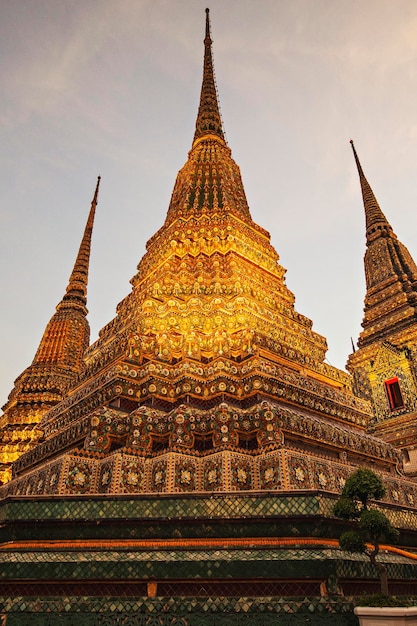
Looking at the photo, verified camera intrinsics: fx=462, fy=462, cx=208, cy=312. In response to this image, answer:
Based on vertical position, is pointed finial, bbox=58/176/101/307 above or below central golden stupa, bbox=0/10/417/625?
above

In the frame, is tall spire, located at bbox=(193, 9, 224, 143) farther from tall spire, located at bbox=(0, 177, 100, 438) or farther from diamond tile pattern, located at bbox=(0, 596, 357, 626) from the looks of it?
Answer: diamond tile pattern, located at bbox=(0, 596, 357, 626)

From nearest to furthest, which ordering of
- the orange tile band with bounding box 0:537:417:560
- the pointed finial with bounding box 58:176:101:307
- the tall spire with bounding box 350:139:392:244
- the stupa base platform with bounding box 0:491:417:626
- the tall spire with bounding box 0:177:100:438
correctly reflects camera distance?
the stupa base platform with bounding box 0:491:417:626 < the orange tile band with bounding box 0:537:417:560 < the tall spire with bounding box 0:177:100:438 < the pointed finial with bounding box 58:176:101:307 < the tall spire with bounding box 350:139:392:244

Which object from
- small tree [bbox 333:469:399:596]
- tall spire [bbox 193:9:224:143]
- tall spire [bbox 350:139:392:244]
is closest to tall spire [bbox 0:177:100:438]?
tall spire [bbox 193:9:224:143]

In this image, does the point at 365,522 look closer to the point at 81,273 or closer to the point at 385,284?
the point at 385,284

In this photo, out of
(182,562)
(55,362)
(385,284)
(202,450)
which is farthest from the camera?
(385,284)

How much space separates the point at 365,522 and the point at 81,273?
22.3 meters

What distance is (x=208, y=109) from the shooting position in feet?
57.0

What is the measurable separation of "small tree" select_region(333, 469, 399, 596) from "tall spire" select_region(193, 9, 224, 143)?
14.4 meters

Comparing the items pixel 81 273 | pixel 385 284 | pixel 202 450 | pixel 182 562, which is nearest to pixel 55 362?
pixel 81 273

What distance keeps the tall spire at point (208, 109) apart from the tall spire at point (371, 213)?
10.5 meters

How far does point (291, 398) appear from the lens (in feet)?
26.8

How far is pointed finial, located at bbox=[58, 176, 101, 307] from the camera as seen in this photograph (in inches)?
908

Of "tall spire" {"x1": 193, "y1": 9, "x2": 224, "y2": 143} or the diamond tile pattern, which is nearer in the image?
the diamond tile pattern

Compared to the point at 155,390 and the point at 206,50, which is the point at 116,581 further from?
the point at 206,50
